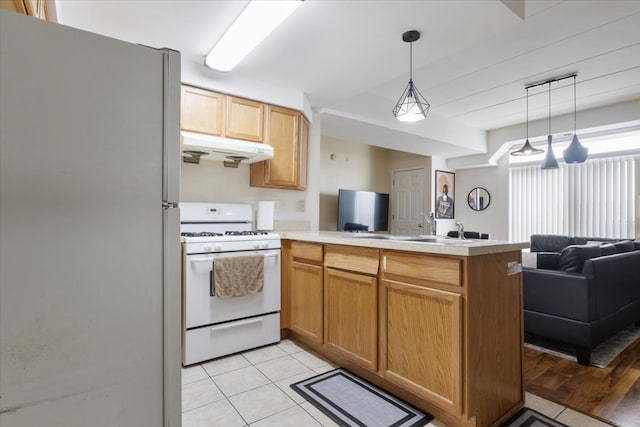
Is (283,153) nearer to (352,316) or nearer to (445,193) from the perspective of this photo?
(352,316)

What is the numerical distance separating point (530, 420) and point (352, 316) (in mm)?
1084

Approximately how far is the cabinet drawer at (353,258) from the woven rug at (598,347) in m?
1.81

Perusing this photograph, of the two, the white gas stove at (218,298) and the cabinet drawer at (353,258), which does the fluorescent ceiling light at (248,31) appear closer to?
the white gas stove at (218,298)

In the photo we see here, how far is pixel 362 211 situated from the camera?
239 inches

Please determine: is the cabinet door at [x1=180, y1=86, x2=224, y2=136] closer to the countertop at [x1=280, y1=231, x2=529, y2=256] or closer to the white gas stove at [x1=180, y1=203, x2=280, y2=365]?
the white gas stove at [x1=180, y1=203, x2=280, y2=365]

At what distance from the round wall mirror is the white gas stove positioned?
4.95 meters

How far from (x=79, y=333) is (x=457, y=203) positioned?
6.83m

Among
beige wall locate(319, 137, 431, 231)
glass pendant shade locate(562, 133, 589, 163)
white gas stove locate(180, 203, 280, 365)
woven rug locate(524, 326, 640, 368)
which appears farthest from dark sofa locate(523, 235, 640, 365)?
beige wall locate(319, 137, 431, 231)

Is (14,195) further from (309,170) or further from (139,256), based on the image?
(309,170)

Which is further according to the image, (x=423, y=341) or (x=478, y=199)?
(x=478, y=199)

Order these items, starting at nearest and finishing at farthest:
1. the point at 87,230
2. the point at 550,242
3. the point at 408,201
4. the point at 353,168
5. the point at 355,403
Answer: the point at 87,230
the point at 355,403
the point at 550,242
the point at 353,168
the point at 408,201

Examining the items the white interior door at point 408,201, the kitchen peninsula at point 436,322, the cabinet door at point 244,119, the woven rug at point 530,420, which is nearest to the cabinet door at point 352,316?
the kitchen peninsula at point 436,322

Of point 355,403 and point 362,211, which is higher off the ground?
point 362,211

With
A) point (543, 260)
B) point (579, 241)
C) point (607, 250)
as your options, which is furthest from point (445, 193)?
point (543, 260)
